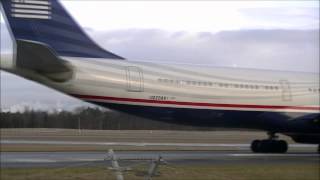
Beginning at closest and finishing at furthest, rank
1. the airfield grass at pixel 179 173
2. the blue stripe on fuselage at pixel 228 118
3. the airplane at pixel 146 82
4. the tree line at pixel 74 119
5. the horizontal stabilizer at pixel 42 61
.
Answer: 1. the airfield grass at pixel 179 173
2. the horizontal stabilizer at pixel 42 61
3. the airplane at pixel 146 82
4. the blue stripe on fuselage at pixel 228 118
5. the tree line at pixel 74 119

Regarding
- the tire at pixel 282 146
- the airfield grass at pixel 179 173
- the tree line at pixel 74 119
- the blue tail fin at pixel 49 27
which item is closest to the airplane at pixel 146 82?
the blue tail fin at pixel 49 27

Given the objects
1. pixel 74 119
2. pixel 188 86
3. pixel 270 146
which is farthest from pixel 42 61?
pixel 270 146

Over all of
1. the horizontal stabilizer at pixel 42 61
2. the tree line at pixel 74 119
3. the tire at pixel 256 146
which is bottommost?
the tire at pixel 256 146

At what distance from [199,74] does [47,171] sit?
10.4 m

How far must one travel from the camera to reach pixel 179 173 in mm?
13883

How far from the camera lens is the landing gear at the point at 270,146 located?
84.3 ft

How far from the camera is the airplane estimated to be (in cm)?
2078

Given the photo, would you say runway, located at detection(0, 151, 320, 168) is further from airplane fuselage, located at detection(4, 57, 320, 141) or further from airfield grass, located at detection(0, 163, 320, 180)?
airplane fuselage, located at detection(4, 57, 320, 141)

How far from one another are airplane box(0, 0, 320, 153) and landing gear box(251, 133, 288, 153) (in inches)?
29.3

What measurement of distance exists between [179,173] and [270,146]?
12644 mm

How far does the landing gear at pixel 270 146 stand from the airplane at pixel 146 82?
2.44ft

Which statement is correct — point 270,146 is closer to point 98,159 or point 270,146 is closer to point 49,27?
point 98,159

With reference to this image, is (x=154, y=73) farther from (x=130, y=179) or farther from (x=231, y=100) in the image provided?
(x=130, y=179)

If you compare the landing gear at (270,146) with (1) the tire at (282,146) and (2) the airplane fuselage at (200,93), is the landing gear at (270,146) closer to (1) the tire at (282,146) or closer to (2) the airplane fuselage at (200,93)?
(1) the tire at (282,146)
